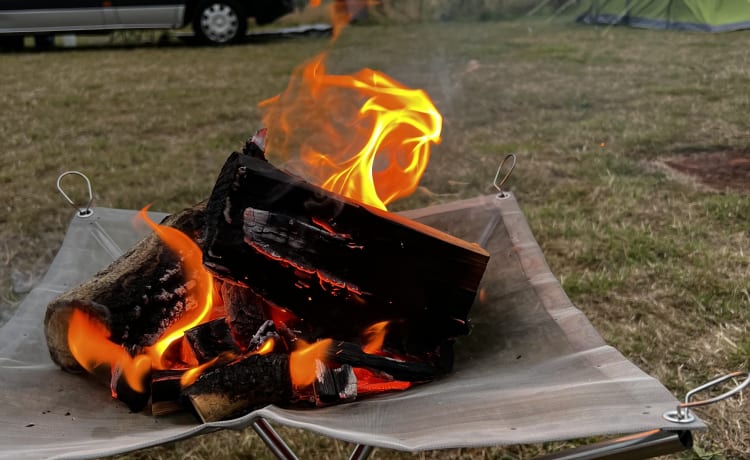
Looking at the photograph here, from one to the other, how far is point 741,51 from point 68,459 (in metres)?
9.02

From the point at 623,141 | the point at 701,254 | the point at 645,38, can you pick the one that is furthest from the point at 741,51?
the point at 701,254

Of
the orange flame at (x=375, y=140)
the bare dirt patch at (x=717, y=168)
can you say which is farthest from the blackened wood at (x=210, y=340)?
the bare dirt patch at (x=717, y=168)

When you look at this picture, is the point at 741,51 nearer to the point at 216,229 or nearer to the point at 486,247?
the point at 486,247

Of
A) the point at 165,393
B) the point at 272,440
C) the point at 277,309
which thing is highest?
the point at 277,309

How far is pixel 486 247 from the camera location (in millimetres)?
2293

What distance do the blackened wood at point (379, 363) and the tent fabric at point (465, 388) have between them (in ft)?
0.18

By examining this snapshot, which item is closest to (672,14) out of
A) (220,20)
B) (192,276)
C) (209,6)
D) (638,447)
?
(220,20)

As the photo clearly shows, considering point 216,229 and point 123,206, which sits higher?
point 216,229

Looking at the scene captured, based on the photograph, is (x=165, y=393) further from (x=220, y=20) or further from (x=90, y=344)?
(x=220, y=20)

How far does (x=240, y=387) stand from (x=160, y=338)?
0.35 meters

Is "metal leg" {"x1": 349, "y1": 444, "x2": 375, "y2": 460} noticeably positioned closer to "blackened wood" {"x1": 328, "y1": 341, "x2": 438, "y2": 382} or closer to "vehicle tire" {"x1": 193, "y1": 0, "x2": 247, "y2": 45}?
"blackened wood" {"x1": 328, "y1": 341, "x2": 438, "y2": 382}

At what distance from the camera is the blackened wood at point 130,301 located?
1828 millimetres

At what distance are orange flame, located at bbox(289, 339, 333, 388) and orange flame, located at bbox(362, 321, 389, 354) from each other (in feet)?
0.65

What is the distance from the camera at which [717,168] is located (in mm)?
4668
